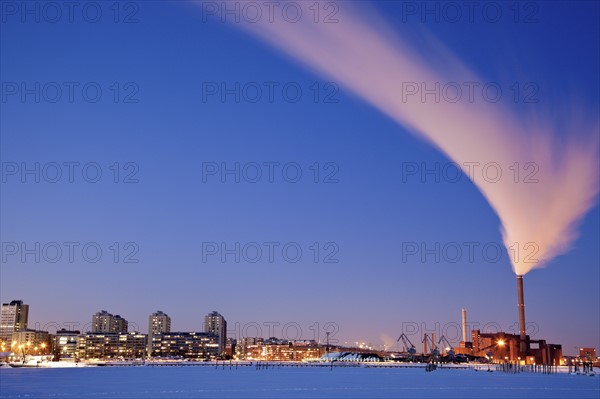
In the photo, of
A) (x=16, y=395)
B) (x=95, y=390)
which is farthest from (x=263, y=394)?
(x=16, y=395)

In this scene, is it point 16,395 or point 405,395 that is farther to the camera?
point 405,395

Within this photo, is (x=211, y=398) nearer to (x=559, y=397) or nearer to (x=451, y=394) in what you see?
(x=451, y=394)

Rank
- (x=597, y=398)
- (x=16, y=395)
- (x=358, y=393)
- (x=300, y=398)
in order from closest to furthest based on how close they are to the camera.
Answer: (x=16, y=395), (x=300, y=398), (x=597, y=398), (x=358, y=393)

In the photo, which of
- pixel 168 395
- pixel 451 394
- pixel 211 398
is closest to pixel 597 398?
pixel 451 394

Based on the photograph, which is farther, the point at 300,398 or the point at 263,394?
the point at 263,394

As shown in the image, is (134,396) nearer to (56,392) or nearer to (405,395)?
(56,392)

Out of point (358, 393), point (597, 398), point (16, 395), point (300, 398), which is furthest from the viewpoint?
point (358, 393)

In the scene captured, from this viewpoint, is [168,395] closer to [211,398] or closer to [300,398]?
[211,398]

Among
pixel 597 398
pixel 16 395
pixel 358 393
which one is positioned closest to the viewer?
pixel 16 395

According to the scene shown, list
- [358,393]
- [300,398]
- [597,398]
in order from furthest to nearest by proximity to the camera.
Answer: [358,393]
[597,398]
[300,398]
